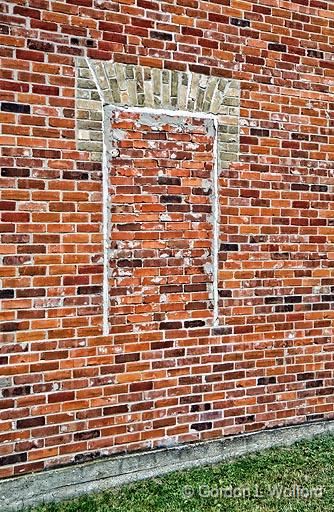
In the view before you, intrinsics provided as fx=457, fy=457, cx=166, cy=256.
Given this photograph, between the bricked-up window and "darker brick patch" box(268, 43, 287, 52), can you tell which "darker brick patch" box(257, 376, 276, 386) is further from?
"darker brick patch" box(268, 43, 287, 52)

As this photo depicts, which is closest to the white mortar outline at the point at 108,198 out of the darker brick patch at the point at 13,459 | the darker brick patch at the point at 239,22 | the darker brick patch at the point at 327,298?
the darker brick patch at the point at 239,22

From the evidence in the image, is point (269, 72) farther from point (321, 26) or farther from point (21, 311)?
point (21, 311)

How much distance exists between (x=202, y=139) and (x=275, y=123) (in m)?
0.67

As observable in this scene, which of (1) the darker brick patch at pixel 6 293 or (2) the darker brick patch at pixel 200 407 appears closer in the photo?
(1) the darker brick patch at pixel 6 293

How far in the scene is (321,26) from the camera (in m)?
3.77

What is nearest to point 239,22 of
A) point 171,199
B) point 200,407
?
point 171,199

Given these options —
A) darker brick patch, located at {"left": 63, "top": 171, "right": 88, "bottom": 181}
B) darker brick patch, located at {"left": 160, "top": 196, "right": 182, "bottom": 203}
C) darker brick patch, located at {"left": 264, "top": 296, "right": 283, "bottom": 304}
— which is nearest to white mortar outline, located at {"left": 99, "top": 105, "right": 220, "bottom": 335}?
darker brick patch, located at {"left": 63, "top": 171, "right": 88, "bottom": 181}

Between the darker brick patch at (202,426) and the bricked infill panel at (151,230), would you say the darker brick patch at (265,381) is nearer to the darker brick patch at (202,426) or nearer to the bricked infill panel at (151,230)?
the bricked infill panel at (151,230)

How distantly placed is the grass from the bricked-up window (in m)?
1.06

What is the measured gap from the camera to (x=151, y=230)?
3.24 m

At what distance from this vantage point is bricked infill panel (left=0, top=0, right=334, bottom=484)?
2.86m

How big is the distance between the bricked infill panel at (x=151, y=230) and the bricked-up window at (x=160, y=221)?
31 mm

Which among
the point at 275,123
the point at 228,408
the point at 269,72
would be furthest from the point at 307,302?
the point at 269,72

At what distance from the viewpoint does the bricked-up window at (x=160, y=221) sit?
315 cm
